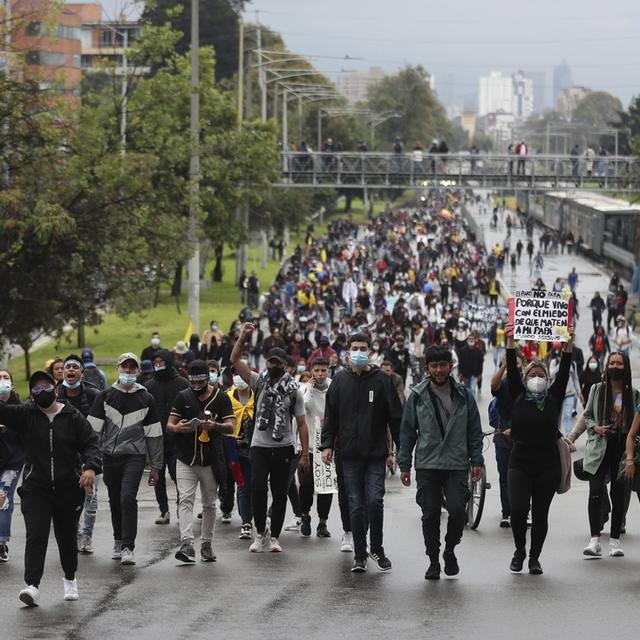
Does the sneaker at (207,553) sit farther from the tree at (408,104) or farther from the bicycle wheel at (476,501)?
the tree at (408,104)

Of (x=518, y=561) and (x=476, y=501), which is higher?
(x=518, y=561)

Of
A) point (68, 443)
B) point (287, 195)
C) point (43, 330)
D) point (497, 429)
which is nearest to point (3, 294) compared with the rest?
point (43, 330)

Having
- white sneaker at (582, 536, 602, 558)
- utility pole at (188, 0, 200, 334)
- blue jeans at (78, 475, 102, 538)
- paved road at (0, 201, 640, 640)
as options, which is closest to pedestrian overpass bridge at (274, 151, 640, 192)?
utility pole at (188, 0, 200, 334)

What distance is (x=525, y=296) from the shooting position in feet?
42.5

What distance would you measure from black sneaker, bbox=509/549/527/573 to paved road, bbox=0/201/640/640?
0.10 m

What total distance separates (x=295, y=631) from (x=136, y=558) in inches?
121

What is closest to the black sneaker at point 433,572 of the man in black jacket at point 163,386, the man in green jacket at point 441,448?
the man in green jacket at point 441,448

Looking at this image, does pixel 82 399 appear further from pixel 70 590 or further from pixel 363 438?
pixel 70 590

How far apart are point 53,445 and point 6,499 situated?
2.34 metres

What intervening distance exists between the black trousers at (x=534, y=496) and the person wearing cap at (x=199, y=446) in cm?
209

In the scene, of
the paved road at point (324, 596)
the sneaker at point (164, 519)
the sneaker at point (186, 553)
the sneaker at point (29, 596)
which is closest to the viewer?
the paved road at point (324, 596)

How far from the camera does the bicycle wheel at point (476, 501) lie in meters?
14.4

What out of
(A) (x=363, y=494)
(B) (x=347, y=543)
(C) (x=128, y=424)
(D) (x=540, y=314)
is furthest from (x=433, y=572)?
(C) (x=128, y=424)

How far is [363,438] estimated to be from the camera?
38.6ft
